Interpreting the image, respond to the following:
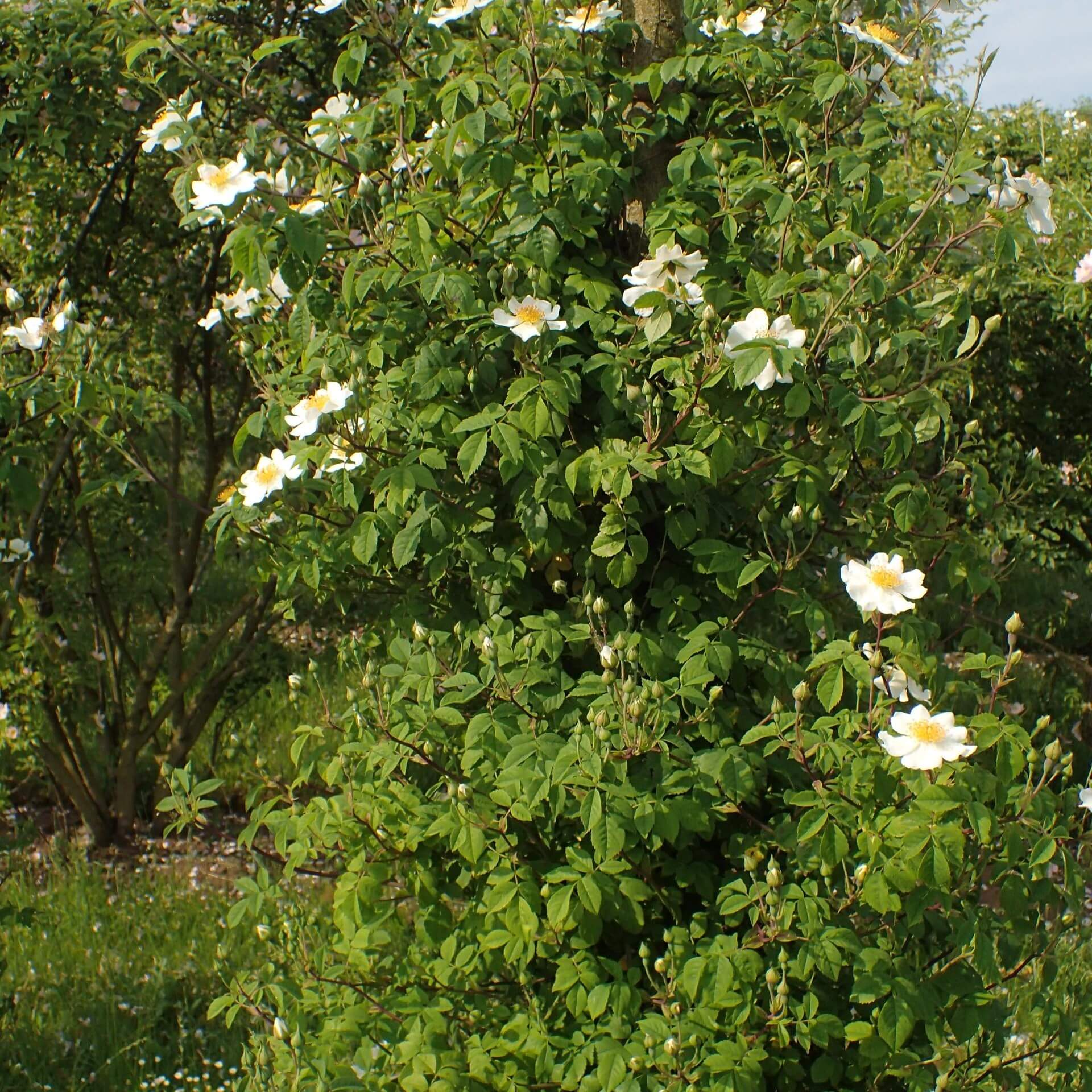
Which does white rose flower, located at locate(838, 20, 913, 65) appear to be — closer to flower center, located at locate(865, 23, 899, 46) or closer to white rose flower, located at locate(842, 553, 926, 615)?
flower center, located at locate(865, 23, 899, 46)

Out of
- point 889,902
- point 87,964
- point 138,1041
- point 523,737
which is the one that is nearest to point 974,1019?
point 889,902

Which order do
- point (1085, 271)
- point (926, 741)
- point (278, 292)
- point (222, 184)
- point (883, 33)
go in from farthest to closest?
point (1085, 271) → point (278, 292) → point (883, 33) → point (222, 184) → point (926, 741)

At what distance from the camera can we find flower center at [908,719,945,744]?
58.9 inches

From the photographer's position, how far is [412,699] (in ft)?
6.19

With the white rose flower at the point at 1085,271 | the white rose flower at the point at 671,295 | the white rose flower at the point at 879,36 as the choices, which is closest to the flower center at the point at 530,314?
the white rose flower at the point at 671,295

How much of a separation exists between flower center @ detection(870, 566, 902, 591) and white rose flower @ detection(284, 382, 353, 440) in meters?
0.77

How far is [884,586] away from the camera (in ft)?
5.44

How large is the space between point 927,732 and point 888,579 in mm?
238

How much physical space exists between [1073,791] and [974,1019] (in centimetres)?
32

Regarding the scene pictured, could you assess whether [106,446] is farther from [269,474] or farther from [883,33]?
[883,33]

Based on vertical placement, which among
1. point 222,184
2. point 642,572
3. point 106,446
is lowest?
point 106,446

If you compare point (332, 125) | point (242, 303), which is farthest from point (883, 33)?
point (242, 303)

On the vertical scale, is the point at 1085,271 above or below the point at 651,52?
below

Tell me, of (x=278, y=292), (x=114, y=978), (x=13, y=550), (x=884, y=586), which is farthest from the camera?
(x=114, y=978)
